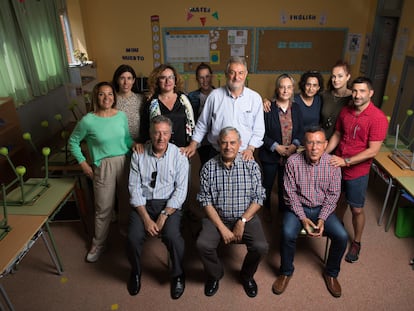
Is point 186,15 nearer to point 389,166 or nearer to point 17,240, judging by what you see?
point 389,166

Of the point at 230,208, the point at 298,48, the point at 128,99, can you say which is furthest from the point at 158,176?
the point at 298,48

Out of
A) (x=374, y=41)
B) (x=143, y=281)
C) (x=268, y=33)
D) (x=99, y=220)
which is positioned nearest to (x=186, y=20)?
(x=268, y=33)

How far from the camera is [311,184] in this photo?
2.46 m

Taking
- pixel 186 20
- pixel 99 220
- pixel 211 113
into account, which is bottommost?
pixel 99 220

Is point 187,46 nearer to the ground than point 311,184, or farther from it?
farther from it

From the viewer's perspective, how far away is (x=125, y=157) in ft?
8.89

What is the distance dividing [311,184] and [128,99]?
1577 millimetres

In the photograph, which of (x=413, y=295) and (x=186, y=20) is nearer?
(x=413, y=295)

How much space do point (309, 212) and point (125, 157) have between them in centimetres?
147

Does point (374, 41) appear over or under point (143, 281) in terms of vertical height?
over

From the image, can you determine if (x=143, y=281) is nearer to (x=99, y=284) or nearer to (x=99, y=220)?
(x=99, y=284)

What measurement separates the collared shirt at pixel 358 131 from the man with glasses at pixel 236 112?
63 cm

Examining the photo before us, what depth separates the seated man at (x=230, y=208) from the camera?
2.34m

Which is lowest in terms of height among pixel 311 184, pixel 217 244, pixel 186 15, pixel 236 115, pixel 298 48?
pixel 217 244
